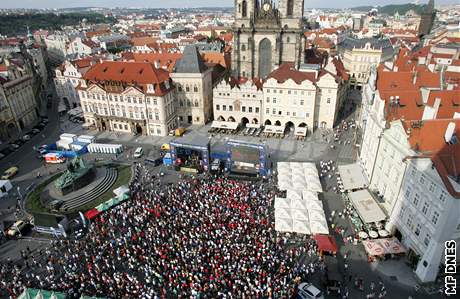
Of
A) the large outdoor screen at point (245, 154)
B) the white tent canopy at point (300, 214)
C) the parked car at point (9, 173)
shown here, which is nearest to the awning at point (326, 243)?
the white tent canopy at point (300, 214)

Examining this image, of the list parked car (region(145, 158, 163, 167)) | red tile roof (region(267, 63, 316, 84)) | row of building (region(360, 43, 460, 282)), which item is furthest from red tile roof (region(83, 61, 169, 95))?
row of building (region(360, 43, 460, 282))

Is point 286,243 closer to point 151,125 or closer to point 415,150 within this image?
point 415,150

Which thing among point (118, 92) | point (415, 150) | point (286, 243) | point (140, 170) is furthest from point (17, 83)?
point (415, 150)

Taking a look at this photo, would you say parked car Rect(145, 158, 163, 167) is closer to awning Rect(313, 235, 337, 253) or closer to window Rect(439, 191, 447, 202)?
awning Rect(313, 235, 337, 253)

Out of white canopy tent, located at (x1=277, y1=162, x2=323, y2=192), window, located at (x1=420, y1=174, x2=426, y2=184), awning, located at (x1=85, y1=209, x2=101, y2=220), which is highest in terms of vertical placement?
window, located at (x1=420, y1=174, x2=426, y2=184)

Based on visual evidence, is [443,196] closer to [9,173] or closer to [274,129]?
[274,129]

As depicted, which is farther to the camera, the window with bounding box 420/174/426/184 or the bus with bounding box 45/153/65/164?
the bus with bounding box 45/153/65/164

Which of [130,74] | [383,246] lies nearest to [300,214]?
[383,246]

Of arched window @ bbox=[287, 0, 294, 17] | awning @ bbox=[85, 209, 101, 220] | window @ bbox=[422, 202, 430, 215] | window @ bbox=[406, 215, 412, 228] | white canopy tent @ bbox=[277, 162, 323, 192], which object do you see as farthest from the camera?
arched window @ bbox=[287, 0, 294, 17]
